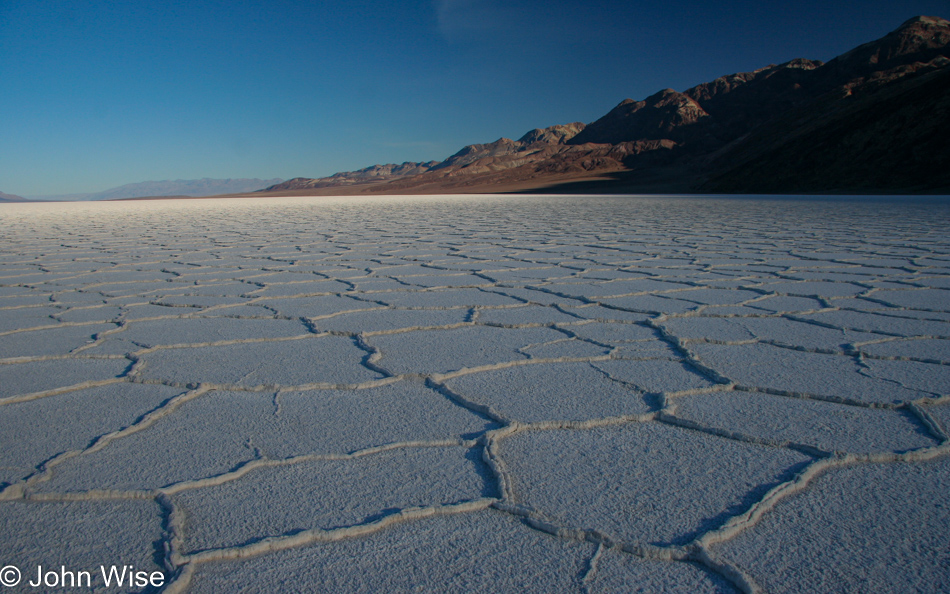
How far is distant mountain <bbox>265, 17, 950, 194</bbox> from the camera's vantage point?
17.5 metres

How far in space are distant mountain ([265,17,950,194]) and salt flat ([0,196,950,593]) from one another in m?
16.9

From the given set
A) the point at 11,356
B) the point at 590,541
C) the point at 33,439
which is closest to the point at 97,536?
the point at 33,439

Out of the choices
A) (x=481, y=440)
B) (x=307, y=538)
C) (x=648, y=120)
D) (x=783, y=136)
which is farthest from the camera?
(x=648, y=120)

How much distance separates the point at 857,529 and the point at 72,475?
125 centimetres

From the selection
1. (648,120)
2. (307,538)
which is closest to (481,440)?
(307,538)

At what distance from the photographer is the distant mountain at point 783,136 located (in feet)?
57.4

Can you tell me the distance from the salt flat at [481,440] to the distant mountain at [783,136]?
16.9m

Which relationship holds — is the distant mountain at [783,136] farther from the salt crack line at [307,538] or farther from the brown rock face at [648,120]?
the salt crack line at [307,538]

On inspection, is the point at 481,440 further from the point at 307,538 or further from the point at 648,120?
the point at 648,120

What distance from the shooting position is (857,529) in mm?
857

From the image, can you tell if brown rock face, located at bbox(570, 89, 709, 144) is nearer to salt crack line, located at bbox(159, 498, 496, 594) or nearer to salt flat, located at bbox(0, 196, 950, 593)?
salt flat, located at bbox(0, 196, 950, 593)

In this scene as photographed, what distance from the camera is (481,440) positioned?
3.81 feet

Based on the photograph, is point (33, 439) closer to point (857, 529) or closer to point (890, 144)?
point (857, 529)

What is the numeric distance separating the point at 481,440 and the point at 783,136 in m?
29.0
